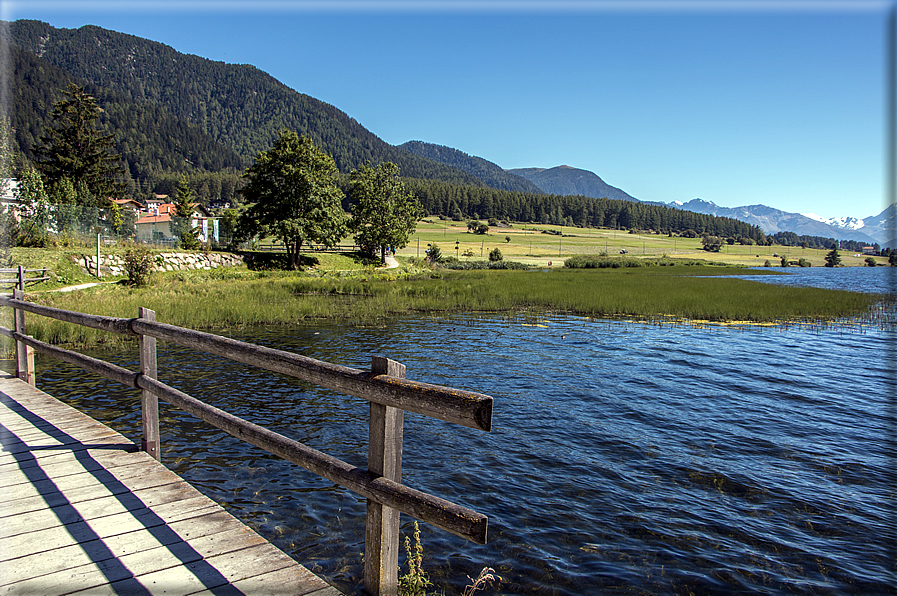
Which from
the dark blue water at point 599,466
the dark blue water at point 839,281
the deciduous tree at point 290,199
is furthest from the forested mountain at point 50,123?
the dark blue water at point 599,466

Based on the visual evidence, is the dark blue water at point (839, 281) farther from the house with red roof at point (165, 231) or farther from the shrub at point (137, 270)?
the house with red roof at point (165, 231)

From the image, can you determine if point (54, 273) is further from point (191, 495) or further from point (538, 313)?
point (191, 495)

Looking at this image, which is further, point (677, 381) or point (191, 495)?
point (677, 381)

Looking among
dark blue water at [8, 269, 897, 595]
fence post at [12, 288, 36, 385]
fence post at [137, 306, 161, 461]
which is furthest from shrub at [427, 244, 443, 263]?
fence post at [137, 306, 161, 461]

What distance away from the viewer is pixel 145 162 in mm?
187125

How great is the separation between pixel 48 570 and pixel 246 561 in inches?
46.2

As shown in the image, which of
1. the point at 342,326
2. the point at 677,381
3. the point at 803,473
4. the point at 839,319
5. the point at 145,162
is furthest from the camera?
the point at 145,162

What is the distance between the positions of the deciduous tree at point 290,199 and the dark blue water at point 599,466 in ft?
116

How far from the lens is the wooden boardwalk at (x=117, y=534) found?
3.21 m

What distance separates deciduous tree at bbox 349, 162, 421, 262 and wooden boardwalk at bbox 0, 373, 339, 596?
57.7 m

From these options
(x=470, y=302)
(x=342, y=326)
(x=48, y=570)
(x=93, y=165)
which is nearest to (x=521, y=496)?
(x=48, y=570)

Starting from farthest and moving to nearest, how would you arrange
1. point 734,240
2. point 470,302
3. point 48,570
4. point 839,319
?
point 734,240 < point 470,302 < point 839,319 < point 48,570

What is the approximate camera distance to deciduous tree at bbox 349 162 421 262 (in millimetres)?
64500

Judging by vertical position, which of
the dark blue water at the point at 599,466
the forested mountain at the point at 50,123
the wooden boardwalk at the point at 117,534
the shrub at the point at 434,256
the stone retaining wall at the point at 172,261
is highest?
the forested mountain at the point at 50,123
